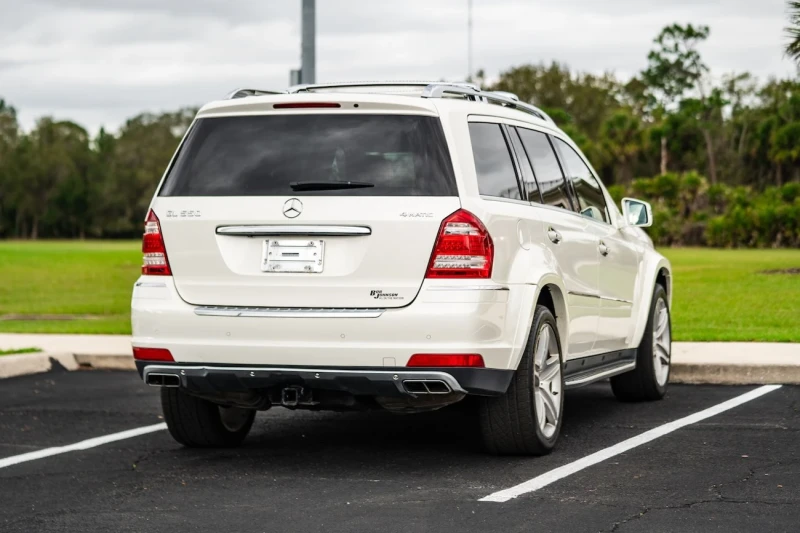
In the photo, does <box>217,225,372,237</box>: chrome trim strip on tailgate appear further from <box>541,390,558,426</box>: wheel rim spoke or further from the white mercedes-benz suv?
<box>541,390,558,426</box>: wheel rim spoke

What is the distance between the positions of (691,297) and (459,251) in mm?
13124

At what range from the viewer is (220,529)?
17.7 ft

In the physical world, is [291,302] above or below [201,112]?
below

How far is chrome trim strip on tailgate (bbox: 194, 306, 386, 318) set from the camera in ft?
20.5

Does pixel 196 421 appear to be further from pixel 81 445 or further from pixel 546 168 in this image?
pixel 546 168

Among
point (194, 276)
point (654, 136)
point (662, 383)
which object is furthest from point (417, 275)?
point (654, 136)

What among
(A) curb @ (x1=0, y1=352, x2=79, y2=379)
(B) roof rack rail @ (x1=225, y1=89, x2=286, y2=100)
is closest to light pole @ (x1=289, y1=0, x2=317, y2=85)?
(A) curb @ (x1=0, y1=352, x2=79, y2=379)

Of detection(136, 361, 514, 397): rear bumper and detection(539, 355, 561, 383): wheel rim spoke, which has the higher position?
Result: detection(136, 361, 514, 397): rear bumper

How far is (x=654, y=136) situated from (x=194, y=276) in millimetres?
54482

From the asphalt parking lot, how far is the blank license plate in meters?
1.09

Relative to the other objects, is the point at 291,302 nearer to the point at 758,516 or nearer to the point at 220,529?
the point at 220,529

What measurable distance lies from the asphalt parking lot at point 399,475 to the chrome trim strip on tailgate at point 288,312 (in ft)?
2.81

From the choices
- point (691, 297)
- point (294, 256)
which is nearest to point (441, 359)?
point (294, 256)

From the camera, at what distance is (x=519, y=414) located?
6.78m
